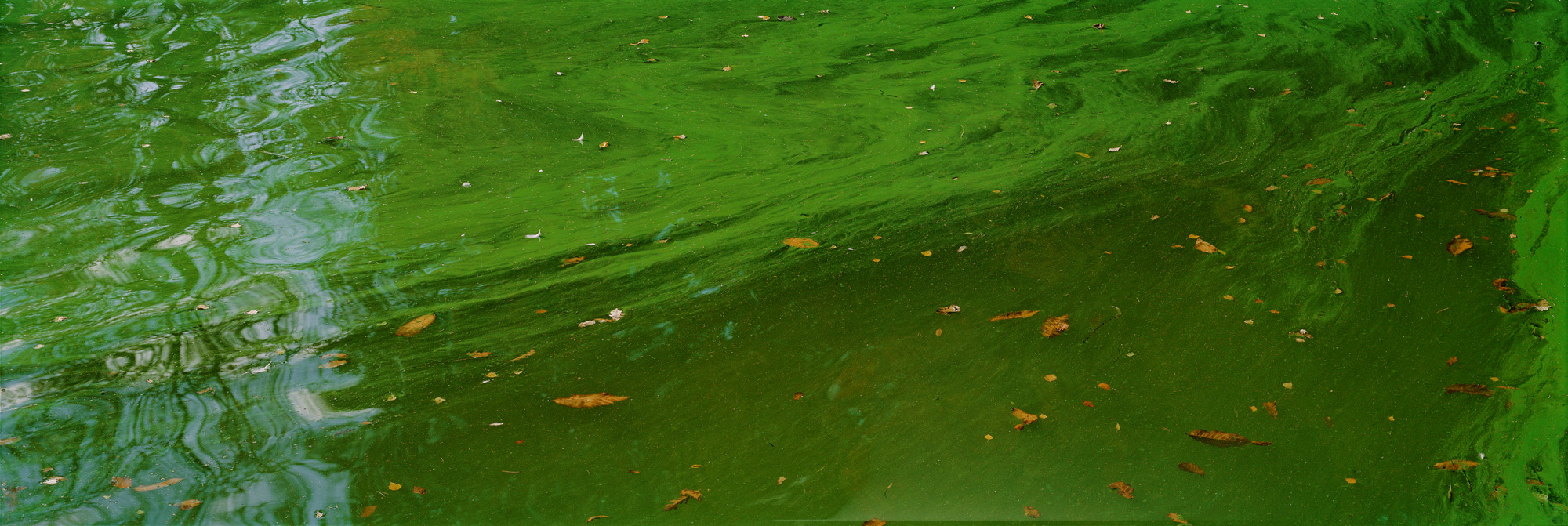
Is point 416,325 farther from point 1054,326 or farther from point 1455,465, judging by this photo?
point 1455,465

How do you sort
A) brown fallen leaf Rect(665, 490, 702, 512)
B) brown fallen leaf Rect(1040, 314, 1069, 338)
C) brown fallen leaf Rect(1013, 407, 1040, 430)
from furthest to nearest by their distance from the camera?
brown fallen leaf Rect(1040, 314, 1069, 338)
brown fallen leaf Rect(1013, 407, 1040, 430)
brown fallen leaf Rect(665, 490, 702, 512)

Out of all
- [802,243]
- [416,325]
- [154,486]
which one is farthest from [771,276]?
[154,486]

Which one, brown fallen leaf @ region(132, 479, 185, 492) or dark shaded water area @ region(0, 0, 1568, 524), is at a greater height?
dark shaded water area @ region(0, 0, 1568, 524)

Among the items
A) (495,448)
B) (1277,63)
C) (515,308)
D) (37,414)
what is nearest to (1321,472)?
(495,448)

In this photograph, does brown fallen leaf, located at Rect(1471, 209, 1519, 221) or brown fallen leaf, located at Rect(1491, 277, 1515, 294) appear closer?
brown fallen leaf, located at Rect(1491, 277, 1515, 294)

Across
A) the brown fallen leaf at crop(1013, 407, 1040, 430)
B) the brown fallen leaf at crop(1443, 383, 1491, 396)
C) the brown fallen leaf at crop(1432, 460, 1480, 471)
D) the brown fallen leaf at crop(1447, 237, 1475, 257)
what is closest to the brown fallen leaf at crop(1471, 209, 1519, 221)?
the brown fallen leaf at crop(1447, 237, 1475, 257)

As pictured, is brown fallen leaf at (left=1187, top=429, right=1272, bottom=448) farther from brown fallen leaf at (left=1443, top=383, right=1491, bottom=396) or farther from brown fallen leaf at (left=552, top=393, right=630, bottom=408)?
brown fallen leaf at (left=552, top=393, right=630, bottom=408)

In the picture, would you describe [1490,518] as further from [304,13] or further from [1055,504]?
[304,13]
